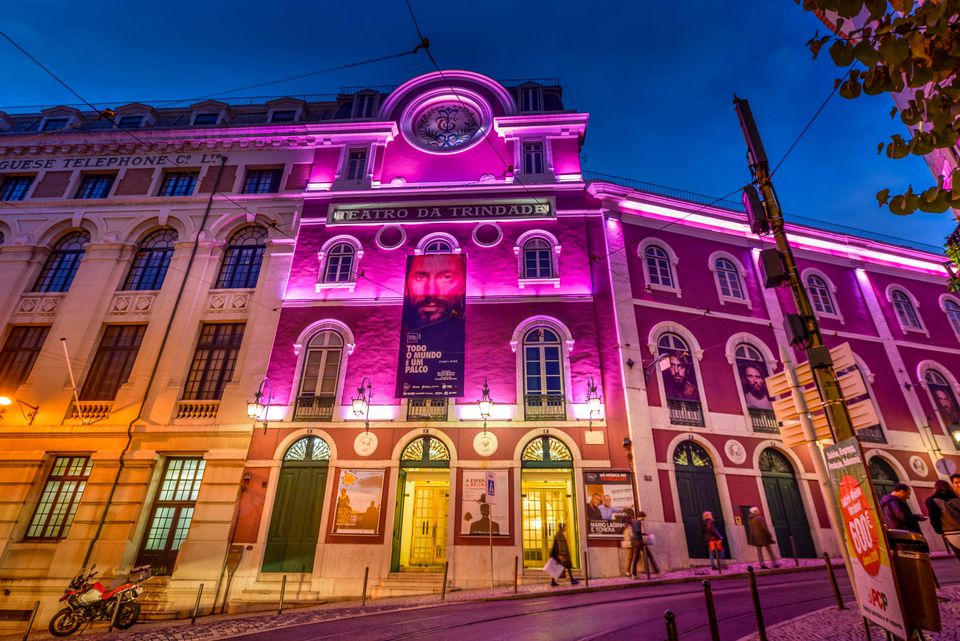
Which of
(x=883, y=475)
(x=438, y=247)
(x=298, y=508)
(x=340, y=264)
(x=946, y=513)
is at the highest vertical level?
(x=438, y=247)

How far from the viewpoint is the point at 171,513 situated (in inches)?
579

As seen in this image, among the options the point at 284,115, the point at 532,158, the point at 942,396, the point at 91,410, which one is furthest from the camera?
the point at 284,115

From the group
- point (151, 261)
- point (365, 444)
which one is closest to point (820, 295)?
point (365, 444)

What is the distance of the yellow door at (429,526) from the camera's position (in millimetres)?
15023

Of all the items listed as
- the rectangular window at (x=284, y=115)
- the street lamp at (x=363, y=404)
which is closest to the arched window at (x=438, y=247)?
the street lamp at (x=363, y=404)

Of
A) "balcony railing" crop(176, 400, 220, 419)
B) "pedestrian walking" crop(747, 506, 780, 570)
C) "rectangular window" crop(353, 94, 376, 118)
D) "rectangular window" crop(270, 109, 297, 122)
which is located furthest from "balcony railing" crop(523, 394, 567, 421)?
"rectangular window" crop(270, 109, 297, 122)

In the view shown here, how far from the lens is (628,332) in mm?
16109

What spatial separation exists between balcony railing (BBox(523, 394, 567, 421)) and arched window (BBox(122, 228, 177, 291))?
14.6 metres

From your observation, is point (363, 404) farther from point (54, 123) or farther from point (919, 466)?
point (54, 123)

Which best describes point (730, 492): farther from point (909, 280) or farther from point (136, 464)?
point (136, 464)

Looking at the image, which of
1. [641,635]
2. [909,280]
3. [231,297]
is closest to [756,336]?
[909,280]

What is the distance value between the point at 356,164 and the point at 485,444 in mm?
12997

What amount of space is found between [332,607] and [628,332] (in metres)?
11.8

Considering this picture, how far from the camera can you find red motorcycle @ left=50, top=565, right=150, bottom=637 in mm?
11211
